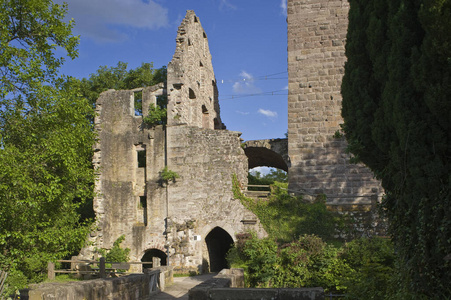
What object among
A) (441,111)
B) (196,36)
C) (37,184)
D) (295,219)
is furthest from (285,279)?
(196,36)

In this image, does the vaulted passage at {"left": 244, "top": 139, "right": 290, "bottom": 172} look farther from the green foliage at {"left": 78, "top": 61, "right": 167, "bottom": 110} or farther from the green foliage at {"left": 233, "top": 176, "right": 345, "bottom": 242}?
the green foliage at {"left": 78, "top": 61, "right": 167, "bottom": 110}

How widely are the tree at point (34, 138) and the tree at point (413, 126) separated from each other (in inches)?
311

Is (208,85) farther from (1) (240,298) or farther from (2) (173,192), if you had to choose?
(1) (240,298)

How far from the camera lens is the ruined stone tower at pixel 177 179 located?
60.9 ft

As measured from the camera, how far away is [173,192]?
19312 mm

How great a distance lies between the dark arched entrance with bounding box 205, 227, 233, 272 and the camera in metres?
19.9

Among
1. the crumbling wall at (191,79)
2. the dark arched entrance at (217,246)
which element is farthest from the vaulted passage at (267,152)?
the dark arched entrance at (217,246)

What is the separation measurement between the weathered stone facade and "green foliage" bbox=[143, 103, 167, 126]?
21.7ft

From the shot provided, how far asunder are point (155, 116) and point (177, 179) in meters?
3.29

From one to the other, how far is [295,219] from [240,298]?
34.5ft

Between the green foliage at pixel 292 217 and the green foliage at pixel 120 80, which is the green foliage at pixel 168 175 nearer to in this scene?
the green foliage at pixel 292 217

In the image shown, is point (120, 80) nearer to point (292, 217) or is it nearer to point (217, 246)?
point (217, 246)

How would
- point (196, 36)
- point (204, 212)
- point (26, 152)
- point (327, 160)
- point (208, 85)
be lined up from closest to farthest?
point (26, 152), point (327, 160), point (204, 212), point (196, 36), point (208, 85)

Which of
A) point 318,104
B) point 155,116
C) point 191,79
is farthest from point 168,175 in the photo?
point 318,104
